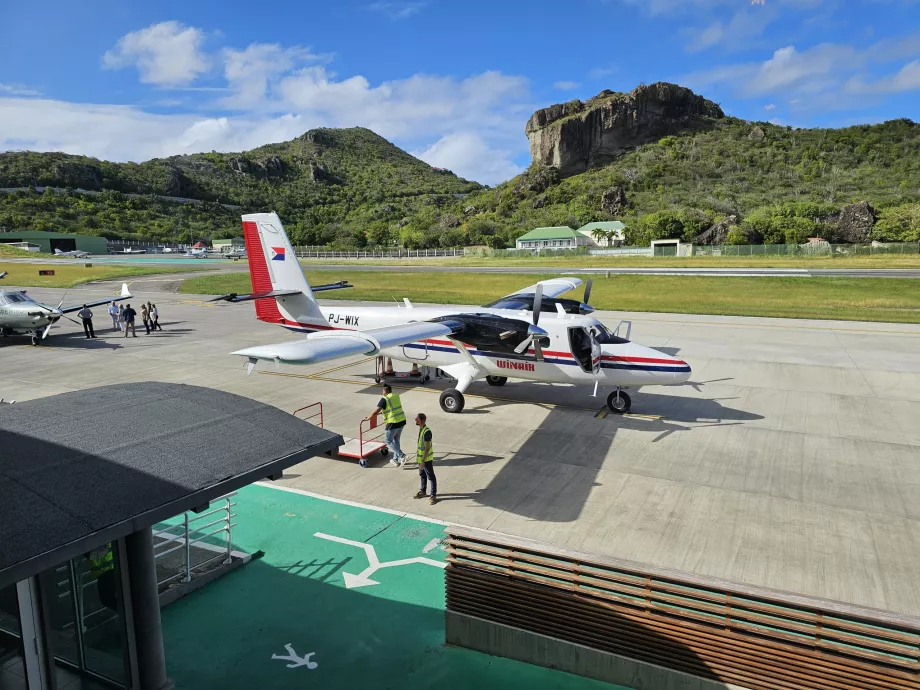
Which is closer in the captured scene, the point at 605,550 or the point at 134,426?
the point at 134,426

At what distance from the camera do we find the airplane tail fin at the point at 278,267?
22.0 meters

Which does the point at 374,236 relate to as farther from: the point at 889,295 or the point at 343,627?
the point at 343,627

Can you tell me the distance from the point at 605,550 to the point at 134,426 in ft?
25.3

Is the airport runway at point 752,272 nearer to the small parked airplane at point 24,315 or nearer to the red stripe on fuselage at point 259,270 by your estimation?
the red stripe on fuselage at point 259,270

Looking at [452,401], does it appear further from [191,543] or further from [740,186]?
[740,186]

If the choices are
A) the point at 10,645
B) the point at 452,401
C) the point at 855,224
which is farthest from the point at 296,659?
the point at 855,224

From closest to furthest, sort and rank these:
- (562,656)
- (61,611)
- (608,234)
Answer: (61,611), (562,656), (608,234)

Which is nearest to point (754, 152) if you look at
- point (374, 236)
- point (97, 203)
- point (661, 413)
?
point (374, 236)

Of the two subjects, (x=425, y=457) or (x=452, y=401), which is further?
(x=452, y=401)

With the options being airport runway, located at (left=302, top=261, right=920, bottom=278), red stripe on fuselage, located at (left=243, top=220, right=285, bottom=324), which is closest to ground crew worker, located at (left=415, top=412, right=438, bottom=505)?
red stripe on fuselage, located at (left=243, top=220, right=285, bottom=324)

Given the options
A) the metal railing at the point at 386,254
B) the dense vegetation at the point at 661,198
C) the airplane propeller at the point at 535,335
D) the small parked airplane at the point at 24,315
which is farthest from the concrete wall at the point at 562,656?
the metal railing at the point at 386,254

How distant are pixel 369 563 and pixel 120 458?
499cm

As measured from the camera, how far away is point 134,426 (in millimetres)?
7277

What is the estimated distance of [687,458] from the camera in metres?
14.9
